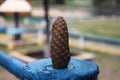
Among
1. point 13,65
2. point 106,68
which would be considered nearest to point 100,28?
point 106,68

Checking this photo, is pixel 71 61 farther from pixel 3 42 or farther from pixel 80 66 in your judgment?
pixel 3 42

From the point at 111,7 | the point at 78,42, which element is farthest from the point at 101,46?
the point at 111,7

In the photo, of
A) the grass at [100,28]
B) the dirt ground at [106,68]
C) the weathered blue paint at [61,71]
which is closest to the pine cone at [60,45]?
the weathered blue paint at [61,71]

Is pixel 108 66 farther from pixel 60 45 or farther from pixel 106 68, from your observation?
pixel 60 45

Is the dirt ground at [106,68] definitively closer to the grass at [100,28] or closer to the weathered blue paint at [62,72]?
the grass at [100,28]

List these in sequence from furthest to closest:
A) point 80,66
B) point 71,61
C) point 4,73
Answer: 1. point 4,73
2. point 71,61
3. point 80,66
